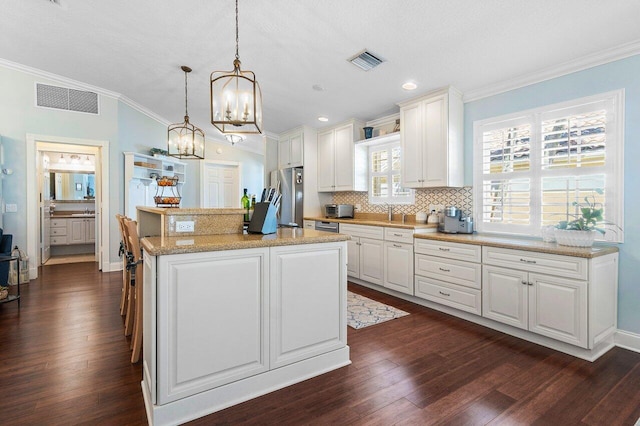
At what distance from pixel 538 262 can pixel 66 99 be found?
6.57 meters

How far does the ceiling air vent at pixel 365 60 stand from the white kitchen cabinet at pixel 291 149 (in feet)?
8.46

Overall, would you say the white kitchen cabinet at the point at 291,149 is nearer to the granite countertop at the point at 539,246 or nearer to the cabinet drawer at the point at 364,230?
the cabinet drawer at the point at 364,230

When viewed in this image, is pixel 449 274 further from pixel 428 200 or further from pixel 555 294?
pixel 428 200

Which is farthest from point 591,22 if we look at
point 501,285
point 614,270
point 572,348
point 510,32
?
point 572,348

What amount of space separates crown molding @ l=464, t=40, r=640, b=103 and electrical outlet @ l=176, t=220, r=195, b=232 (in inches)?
136

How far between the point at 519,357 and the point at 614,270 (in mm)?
1153

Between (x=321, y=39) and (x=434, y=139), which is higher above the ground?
(x=321, y=39)

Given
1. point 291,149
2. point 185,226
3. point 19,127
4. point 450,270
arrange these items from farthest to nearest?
1. point 291,149
2. point 19,127
3. point 450,270
4. point 185,226

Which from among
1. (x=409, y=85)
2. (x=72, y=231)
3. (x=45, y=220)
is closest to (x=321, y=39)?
(x=409, y=85)

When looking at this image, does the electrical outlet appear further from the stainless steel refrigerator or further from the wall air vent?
the wall air vent

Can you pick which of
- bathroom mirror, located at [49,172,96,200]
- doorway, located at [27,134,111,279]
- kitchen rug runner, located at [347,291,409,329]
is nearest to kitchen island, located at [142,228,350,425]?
kitchen rug runner, located at [347,291,409,329]

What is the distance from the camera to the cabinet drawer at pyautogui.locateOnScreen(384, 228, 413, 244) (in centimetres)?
378

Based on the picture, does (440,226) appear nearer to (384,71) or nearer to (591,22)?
(384,71)

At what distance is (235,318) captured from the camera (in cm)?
189
